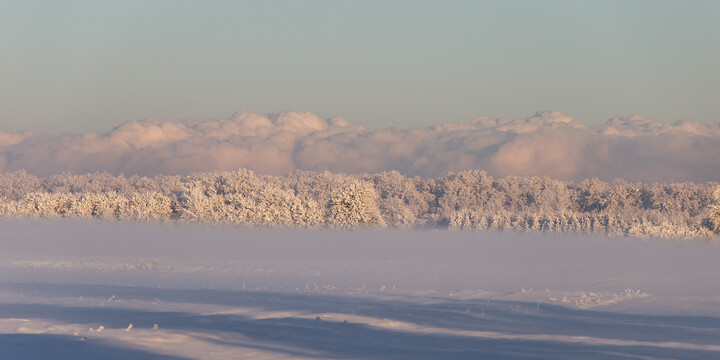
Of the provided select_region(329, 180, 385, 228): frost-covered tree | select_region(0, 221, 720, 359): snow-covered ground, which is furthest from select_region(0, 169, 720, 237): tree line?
select_region(0, 221, 720, 359): snow-covered ground

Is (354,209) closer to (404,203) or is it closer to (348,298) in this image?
(404,203)

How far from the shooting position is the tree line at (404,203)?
93.2 ft

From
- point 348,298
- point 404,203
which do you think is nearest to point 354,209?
point 404,203

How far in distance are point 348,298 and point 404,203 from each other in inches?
961

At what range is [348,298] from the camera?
14305 mm

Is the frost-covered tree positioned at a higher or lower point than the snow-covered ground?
higher

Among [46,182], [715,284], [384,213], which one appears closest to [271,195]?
[384,213]

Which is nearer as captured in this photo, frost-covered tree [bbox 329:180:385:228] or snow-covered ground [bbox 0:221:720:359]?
snow-covered ground [bbox 0:221:720:359]

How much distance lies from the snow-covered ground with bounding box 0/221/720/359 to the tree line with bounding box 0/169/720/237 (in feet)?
10.1

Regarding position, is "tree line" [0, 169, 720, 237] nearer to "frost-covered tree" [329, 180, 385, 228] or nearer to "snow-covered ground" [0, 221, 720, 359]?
"frost-covered tree" [329, 180, 385, 228]

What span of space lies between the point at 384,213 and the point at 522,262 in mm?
14746

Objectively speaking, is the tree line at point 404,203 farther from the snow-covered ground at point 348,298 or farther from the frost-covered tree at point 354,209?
the snow-covered ground at point 348,298

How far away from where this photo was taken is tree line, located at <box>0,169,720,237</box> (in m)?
28.4

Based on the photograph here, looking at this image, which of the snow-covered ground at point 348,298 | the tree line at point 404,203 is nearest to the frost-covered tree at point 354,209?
the tree line at point 404,203
